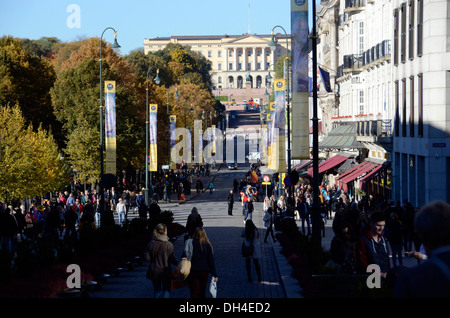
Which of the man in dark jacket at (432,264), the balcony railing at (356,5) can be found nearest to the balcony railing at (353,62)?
the balcony railing at (356,5)

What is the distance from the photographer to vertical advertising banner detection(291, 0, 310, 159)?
77.6ft

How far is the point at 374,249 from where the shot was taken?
425 inches

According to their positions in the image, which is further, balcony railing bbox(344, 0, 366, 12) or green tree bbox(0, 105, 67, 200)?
balcony railing bbox(344, 0, 366, 12)

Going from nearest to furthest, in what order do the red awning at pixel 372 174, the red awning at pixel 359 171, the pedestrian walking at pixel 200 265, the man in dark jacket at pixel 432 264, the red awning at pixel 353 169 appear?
the man in dark jacket at pixel 432 264 → the pedestrian walking at pixel 200 265 → the red awning at pixel 372 174 → the red awning at pixel 359 171 → the red awning at pixel 353 169

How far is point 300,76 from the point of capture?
25.9 meters

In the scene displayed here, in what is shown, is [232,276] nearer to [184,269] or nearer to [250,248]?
[250,248]

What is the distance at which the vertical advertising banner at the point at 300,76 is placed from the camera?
2364cm

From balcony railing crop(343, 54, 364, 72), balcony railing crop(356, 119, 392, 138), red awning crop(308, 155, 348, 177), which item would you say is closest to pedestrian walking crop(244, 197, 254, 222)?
balcony railing crop(356, 119, 392, 138)

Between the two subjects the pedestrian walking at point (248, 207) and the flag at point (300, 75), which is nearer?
the flag at point (300, 75)

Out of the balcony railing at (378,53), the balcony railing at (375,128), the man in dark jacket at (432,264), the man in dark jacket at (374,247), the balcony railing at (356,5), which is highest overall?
the balcony railing at (356,5)

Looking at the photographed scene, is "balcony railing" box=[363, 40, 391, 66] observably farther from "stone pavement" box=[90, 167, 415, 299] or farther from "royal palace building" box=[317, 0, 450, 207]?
"stone pavement" box=[90, 167, 415, 299]

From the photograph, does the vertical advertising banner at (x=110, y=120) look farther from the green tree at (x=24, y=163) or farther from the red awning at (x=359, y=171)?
the red awning at (x=359, y=171)

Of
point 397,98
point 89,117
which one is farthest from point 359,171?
point 89,117
